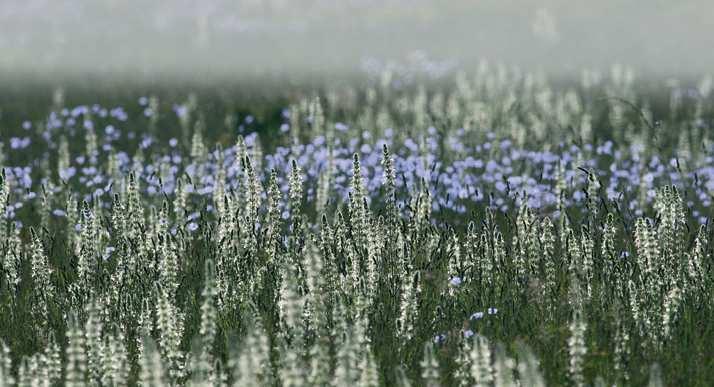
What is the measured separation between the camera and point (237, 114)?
1465 centimetres

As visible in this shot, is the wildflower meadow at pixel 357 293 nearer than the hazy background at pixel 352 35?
Yes

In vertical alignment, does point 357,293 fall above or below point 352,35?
below

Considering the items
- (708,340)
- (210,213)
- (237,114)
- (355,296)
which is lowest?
(708,340)

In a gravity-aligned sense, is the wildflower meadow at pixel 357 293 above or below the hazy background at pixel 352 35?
below

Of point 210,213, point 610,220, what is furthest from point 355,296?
point 210,213

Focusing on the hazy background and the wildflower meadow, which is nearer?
the wildflower meadow

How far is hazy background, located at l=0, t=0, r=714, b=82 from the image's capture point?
39.0 m

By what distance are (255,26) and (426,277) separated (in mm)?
49627

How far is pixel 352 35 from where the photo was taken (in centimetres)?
5141

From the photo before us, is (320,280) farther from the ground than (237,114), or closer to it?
closer to it

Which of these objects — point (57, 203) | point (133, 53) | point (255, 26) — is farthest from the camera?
point (255, 26)

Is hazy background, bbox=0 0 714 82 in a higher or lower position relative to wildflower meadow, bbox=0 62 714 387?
higher

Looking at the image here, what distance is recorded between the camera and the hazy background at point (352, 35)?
39.0 m

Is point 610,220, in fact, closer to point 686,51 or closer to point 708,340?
point 708,340
